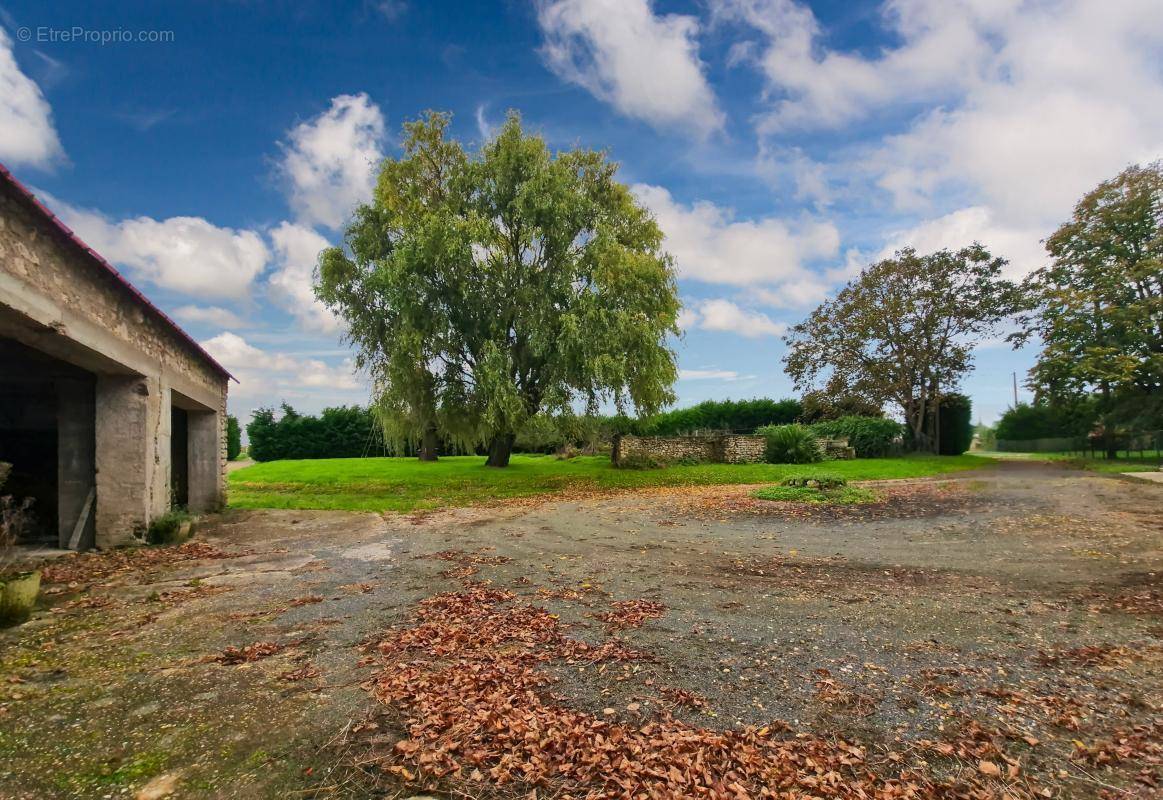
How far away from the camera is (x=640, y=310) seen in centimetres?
1841

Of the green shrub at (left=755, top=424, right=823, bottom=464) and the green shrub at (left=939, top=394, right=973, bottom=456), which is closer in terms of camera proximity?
the green shrub at (left=755, top=424, right=823, bottom=464)

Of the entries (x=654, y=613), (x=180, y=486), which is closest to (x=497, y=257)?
(x=180, y=486)

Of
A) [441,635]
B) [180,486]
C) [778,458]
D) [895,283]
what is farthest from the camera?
[895,283]

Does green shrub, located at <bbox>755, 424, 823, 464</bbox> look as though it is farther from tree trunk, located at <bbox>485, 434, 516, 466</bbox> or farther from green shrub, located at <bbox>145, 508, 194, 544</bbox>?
green shrub, located at <bbox>145, 508, 194, 544</bbox>

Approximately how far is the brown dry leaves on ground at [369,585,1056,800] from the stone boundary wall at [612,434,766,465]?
21017 mm

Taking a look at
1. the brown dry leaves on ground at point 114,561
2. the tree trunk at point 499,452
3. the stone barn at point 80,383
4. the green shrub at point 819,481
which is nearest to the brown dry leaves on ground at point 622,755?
the brown dry leaves on ground at point 114,561

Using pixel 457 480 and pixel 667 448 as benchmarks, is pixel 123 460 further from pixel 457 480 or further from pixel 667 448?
pixel 667 448

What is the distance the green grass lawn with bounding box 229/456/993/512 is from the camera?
14883mm

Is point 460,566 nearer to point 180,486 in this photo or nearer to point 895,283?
point 180,486

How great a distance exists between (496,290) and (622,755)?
16.8m

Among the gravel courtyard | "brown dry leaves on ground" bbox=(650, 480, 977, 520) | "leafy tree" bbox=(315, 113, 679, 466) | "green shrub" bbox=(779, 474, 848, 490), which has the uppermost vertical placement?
"leafy tree" bbox=(315, 113, 679, 466)

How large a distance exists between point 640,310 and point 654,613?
14.2 metres

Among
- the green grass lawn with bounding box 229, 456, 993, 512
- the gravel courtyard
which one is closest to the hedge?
the green grass lawn with bounding box 229, 456, 993, 512

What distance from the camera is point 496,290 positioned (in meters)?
18.5
